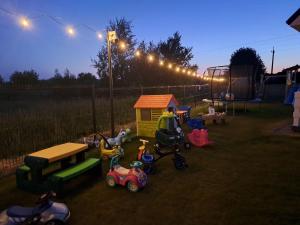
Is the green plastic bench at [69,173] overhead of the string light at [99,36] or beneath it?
beneath

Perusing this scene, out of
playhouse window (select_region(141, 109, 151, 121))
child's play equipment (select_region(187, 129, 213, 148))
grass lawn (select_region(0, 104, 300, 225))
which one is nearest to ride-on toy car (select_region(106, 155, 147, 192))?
grass lawn (select_region(0, 104, 300, 225))

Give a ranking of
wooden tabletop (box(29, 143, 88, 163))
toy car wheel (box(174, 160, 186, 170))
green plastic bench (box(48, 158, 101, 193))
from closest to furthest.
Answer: green plastic bench (box(48, 158, 101, 193))
wooden tabletop (box(29, 143, 88, 163))
toy car wheel (box(174, 160, 186, 170))

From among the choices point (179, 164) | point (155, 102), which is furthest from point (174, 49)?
point (179, 164)

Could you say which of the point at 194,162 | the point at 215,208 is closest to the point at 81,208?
the point at 215,208

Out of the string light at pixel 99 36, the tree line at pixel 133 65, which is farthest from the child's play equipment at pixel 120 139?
the tree line at pixel 133 65

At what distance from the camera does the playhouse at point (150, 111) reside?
28.0 ft

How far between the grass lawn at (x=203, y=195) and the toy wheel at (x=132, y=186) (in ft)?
0.30

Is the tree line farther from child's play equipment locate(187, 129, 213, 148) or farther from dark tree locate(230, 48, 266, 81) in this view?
child's play equipment locate(187, 129, 213, 148)

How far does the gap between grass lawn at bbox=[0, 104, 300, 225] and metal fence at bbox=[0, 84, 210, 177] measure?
76.9 inches

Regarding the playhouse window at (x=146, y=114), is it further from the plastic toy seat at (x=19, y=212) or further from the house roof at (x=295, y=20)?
the plastic toy seat at (x=19, y=212)

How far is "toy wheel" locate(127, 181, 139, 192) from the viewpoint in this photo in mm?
4336

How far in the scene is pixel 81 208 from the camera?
12.6 feet

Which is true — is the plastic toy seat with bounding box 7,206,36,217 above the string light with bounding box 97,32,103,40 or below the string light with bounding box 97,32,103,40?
below

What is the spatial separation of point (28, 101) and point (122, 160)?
17.1 ft
